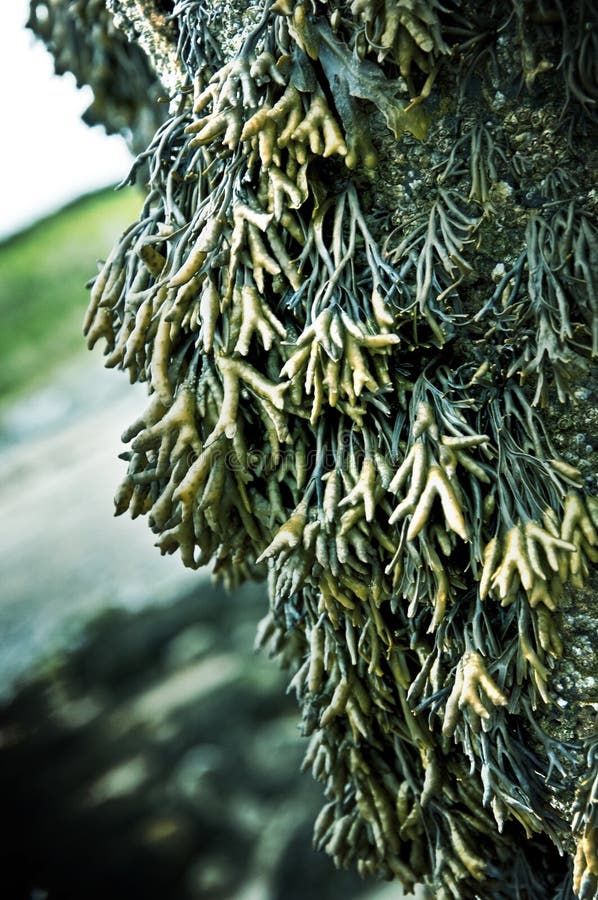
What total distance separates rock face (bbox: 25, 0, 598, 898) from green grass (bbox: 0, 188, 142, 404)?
8.62ft

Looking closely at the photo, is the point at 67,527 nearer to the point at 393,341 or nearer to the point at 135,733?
the point at 135,733

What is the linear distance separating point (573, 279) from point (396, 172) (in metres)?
0.29

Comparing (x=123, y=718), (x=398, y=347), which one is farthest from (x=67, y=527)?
(x=398, y=347)

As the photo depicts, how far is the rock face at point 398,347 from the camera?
3.56 ft

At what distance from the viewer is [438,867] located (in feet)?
4.95

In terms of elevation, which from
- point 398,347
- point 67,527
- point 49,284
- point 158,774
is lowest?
point 158,774

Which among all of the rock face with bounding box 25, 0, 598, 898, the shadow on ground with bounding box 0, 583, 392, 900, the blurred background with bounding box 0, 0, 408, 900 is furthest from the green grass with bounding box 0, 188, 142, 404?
the rock face with bounding box 25, 0, 598, 898

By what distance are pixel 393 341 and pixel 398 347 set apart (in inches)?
3.9

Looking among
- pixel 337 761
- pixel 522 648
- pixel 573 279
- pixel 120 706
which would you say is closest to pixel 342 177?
pixel 573 279

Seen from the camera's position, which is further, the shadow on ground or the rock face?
the shadow on ground

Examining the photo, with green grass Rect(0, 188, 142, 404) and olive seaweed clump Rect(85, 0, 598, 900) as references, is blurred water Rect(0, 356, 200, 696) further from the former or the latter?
olive seaweed clump Rect(85, 0, 598, 900)

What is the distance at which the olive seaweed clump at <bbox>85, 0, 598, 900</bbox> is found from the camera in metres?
1.08

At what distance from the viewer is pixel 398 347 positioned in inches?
48.2

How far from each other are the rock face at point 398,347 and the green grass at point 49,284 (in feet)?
8.62
